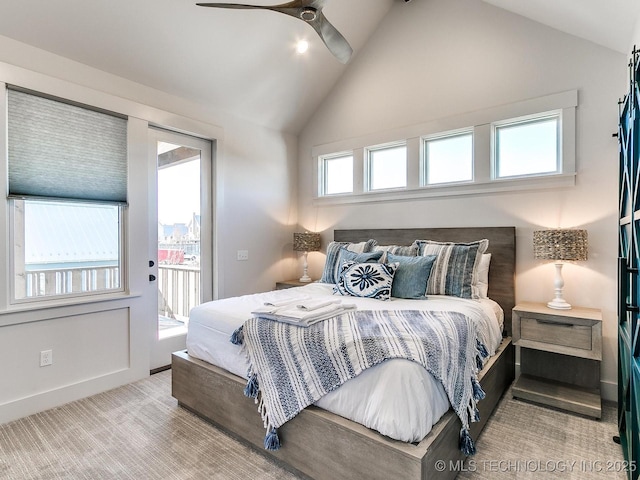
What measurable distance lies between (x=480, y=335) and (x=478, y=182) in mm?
1670

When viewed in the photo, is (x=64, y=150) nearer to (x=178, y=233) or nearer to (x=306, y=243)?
(x=178, y=233)

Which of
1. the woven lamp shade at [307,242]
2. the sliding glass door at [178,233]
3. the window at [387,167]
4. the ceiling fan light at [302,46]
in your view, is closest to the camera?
the sliding glass door at [178,233]

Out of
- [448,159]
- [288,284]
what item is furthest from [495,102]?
[288,284]

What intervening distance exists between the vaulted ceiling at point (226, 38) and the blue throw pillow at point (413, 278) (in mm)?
2063

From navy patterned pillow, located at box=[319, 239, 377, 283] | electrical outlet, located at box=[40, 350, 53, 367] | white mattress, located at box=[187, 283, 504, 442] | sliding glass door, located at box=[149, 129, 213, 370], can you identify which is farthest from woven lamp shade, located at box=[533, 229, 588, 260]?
electrical outlet, located at box=[40, 350, 53, 367]

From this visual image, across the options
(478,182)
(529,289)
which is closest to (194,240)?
(478,182)

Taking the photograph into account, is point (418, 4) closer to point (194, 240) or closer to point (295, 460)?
point (194, 240)

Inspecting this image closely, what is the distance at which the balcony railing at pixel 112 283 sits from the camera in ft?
8.85

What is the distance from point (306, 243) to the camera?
14.5 ft

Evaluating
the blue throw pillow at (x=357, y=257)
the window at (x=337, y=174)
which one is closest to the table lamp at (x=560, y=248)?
the blue throw pillow at (x=357, y=257)

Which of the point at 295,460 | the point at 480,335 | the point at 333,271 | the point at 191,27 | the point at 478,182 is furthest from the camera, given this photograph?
the point at 333,271

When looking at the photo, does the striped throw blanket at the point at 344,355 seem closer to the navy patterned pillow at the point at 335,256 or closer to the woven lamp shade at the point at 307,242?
the navy patterned pillow at the point at 335,256

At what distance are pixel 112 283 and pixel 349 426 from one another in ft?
8.45

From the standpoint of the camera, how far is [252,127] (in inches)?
169
